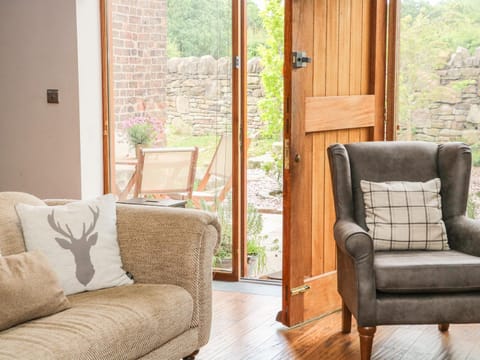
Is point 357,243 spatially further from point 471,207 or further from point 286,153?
point 471,207

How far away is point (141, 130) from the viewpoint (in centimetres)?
535

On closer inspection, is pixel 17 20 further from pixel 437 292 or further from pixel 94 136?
pixel 437 292

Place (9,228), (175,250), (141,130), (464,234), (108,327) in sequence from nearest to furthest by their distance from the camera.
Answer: (108,327)
(9,228)
(175,250)
(464,234)
(141,130)

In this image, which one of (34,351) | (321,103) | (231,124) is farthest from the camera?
(231,124)

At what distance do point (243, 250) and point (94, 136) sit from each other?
1277 millimetres

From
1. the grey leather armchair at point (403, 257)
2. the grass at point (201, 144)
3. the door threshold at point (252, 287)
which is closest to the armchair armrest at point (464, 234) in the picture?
the grey leather armchair at point (403, 257)

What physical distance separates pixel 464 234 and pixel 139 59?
259 centimetres

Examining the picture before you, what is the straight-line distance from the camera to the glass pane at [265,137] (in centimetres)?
497

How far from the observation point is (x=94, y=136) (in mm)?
5277

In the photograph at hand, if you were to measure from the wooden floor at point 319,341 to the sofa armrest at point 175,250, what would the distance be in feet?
1.79

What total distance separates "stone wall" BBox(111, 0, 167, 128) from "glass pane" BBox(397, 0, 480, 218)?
161 cm

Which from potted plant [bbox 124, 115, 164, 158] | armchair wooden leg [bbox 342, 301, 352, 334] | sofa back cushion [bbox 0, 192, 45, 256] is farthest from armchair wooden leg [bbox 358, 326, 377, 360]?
potted plant [bbox 124, 115, 164, 158]

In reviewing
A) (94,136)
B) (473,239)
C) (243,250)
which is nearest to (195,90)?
(94,136)

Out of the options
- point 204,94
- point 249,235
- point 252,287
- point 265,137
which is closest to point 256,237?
point 249,235
